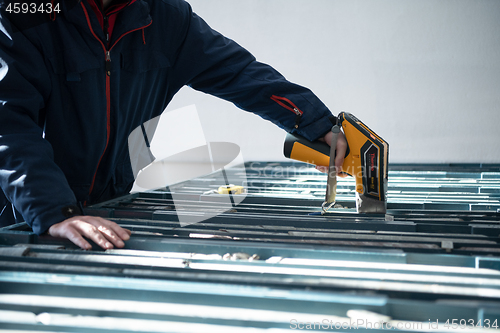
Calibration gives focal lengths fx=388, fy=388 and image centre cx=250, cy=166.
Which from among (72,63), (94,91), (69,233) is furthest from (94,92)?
(69,233)

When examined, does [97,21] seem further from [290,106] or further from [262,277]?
[262,277]

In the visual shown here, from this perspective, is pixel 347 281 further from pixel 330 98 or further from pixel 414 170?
pixel 330 98

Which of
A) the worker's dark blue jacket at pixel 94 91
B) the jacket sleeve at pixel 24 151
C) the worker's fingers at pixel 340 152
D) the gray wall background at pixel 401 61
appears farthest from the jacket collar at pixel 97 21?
the gray wall background at pixel 401 61

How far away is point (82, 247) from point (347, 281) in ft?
2.03

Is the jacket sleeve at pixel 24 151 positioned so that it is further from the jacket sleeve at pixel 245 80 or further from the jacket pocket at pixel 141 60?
the jacket sleeve at pixel 245 80

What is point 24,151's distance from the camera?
1049 mm

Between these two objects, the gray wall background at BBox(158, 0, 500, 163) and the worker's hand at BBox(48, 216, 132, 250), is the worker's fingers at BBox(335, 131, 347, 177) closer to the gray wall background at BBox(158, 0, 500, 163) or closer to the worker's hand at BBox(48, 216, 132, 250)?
the worker's hand at BBox(48, 216, 132, 250)

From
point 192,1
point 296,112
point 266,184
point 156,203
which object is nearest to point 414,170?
point 266,184

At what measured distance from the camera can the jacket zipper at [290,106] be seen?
4.96ft

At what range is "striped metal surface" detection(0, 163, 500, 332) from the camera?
640mm

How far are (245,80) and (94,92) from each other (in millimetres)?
596

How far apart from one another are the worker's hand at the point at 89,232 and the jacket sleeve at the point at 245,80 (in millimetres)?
811

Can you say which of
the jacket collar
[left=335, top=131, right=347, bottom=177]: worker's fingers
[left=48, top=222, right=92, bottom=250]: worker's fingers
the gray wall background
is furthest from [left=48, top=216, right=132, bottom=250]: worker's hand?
the gray wall background

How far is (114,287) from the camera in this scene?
2.32 feet
